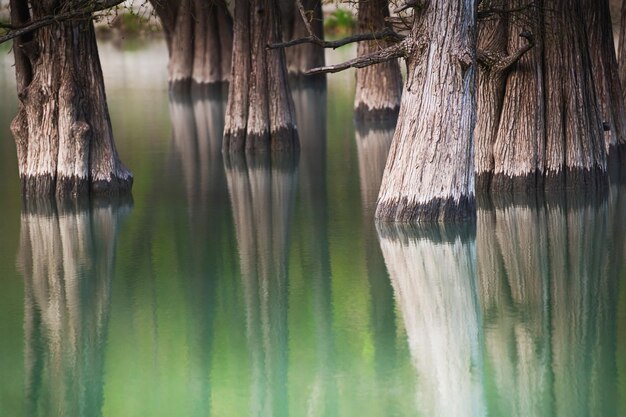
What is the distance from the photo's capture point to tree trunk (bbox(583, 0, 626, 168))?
17.5 m

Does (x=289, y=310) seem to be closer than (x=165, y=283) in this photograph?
Yes

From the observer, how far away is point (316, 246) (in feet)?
44.0

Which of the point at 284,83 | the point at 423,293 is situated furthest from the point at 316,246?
the point at 284,83

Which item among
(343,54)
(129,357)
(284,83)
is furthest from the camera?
(343,54)

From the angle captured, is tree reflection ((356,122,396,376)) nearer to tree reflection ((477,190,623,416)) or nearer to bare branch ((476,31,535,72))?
tree reflection ((477,190,623,416))

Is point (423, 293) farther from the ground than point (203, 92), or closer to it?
closer to it

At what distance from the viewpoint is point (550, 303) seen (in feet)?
35.0

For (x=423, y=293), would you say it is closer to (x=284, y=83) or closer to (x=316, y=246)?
(x=316, y=246)

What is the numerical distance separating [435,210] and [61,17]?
5133mm

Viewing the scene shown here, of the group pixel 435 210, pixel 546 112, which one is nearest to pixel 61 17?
pixel 435 210

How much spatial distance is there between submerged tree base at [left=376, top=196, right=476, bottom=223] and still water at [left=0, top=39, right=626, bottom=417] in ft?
0.56

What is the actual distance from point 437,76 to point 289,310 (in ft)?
12.5

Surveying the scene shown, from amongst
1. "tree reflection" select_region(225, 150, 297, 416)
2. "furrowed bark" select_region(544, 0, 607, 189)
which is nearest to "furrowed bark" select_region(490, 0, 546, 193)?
"furrowed bark" select_region(544, 0, 607, 189)

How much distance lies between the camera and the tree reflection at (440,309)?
8344 mm
